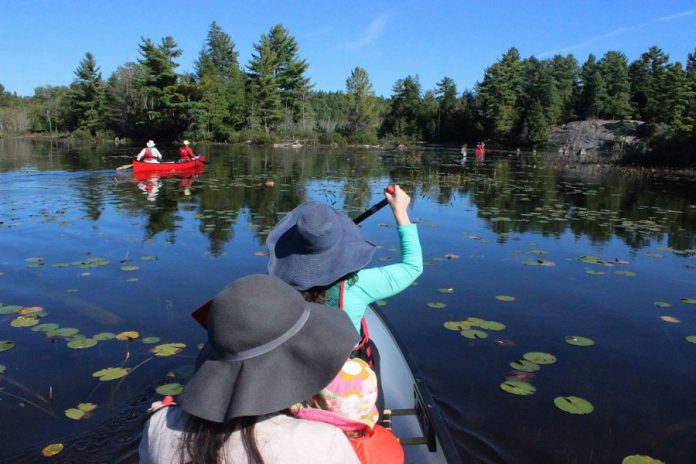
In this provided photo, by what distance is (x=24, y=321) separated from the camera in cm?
448

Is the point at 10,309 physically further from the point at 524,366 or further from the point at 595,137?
the point at 595,137

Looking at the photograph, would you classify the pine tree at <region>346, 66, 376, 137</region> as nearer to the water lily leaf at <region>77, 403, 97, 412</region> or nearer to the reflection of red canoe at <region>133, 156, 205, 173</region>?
the reflection of red canoe at <region>133, 156, 205, 173</region>

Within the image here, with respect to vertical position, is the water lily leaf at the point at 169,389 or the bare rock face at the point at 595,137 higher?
the bare rock face at the point at 595,137

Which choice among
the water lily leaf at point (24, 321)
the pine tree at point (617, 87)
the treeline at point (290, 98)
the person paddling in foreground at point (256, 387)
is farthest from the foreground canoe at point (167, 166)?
the pine tree at point (617, 87)

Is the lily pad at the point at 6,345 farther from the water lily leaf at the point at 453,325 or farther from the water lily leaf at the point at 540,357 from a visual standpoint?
the water lily leaf at the point at 540,357

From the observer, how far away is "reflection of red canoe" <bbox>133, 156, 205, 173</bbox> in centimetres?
1636

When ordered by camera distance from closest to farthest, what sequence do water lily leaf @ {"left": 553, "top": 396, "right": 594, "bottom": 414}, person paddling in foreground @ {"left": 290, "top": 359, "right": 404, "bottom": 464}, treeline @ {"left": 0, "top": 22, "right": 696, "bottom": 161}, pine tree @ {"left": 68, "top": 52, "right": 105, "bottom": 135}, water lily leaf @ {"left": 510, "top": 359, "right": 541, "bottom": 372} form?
person paddling in foreground @ {"left": 290, "top": 359, "right": 404, "bottom": 464} → water lily leaf @ {"left": 553, "top": 396, "right": 594, "bottom": 414} → water lily leaf @ {"left": 510, "top": 359, "right": 541, "bottom": 372} → treeline @ {"left": 0, "top": 22, "right": 696, "bottom": 161} → pine tree @ {"left": 68, "top": 52, "right": 105, "bottom": 135}

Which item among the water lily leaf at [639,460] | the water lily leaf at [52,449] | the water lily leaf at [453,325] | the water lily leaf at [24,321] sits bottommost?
the water lily leaf at [52,449]

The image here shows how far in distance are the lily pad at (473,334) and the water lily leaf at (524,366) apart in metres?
0.48

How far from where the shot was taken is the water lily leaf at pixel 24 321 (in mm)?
4419

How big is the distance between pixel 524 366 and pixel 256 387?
3.32 meters

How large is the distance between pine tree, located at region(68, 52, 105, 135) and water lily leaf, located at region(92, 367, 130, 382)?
65724 mm

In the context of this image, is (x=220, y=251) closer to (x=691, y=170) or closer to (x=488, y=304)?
(x=488, y=304)

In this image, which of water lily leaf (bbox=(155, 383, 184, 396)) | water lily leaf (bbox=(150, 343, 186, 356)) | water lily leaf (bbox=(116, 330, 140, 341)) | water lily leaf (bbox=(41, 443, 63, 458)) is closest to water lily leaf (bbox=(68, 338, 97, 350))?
water lily leaf (bbox=(116, 330, 140, 341))
